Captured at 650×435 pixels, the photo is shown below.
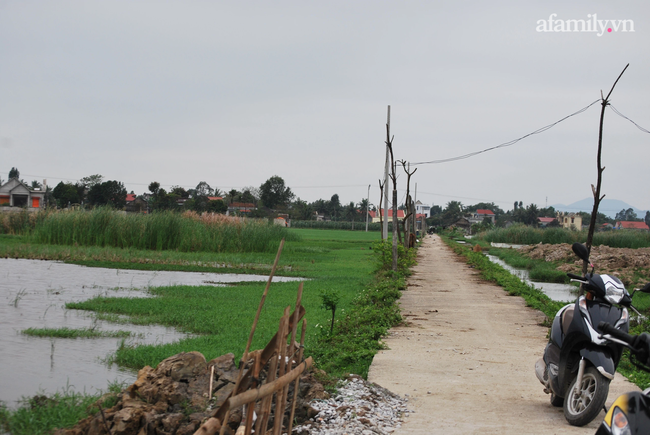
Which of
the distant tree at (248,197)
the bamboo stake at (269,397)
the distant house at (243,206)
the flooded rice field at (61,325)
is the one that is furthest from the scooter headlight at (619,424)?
the distant tree at (248,197)

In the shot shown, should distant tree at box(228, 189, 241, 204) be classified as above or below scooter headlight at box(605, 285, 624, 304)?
above

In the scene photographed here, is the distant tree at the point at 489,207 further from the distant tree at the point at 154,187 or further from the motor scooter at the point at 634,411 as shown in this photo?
the motor scooter at the point at 634,411

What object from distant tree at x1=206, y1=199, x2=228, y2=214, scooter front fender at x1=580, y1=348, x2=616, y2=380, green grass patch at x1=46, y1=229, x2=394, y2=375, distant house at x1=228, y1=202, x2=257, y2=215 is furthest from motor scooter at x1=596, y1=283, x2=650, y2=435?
distant house at x1=228, y1=202, x2=257, y2=215

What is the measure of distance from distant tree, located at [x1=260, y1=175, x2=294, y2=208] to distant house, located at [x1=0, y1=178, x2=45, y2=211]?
33.5m

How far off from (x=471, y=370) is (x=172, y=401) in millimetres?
3324

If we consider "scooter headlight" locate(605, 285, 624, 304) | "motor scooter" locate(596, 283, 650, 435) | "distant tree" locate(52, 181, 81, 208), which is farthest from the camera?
"distant tree" locate(52, 181, 81, 208)

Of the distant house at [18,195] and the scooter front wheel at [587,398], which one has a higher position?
the distant house at [18,195]

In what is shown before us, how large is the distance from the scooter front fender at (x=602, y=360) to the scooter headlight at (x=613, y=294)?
42cm

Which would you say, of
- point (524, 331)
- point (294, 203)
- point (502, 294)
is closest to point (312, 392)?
point (524, 331)

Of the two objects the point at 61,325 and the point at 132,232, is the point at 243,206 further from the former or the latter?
the point at 61,325

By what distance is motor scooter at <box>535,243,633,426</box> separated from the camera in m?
4.34

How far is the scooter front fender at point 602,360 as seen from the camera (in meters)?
4.30

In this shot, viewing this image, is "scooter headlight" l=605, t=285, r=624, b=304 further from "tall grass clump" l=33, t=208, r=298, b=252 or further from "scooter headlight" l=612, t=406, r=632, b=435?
"tall grass clump" l=33, t=208, r=298, b=252

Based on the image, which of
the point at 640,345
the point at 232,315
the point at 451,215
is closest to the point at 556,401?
the point at 640,345
